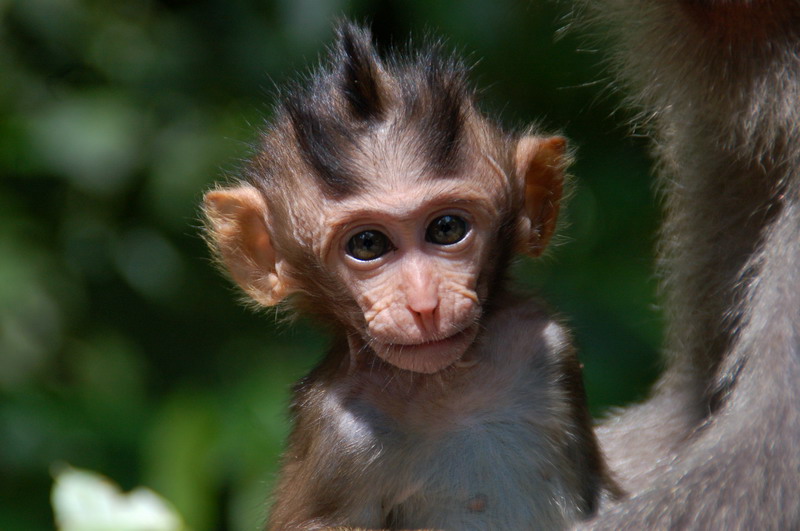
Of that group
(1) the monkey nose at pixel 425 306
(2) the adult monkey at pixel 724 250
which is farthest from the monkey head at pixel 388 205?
(2) the adult monkey at pixel 724 250

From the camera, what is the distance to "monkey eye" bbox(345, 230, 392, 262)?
2520mm

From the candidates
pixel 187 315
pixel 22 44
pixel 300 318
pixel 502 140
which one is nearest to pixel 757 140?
pixel 502 140

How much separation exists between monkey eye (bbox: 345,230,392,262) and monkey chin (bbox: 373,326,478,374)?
0.65ft

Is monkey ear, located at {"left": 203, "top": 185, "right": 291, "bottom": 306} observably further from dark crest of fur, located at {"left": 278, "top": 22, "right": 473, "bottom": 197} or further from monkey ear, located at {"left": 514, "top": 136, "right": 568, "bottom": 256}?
monkey ear, located at {"left": 514, "top": 136, "right": 568, "bottom": 256}

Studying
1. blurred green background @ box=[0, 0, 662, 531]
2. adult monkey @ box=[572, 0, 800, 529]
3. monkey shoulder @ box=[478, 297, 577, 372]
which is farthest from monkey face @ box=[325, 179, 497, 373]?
blurred green background @ box=[0, 0, 662, 531]

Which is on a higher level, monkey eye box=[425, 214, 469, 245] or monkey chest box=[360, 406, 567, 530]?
monkey eye box=[425, 214, 469, 245]

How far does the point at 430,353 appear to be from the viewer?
95.5 inches

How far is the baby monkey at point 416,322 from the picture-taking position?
2.49 meters

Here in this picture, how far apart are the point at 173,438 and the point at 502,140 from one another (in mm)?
1851

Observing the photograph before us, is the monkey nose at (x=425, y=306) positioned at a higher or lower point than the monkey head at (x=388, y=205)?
lower

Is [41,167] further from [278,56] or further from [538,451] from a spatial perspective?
[538,451]

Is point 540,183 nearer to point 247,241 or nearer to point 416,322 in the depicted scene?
point 416,322

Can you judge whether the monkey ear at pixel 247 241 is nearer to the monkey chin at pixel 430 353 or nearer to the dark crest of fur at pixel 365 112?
the dark crest of fur at pixel 365 112

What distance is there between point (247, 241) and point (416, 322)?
0.62 m
